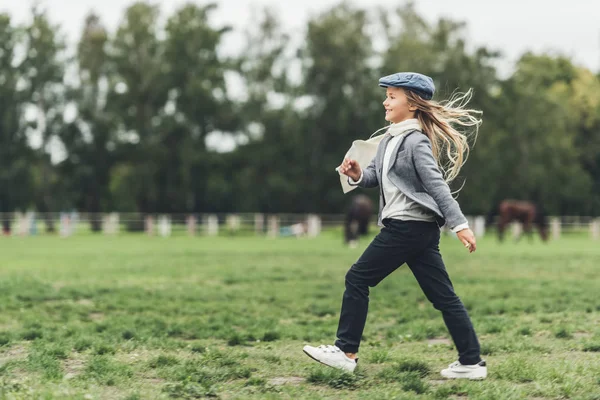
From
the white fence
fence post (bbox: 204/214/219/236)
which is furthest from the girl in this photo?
fence post (bbox: 204/214/219/236)

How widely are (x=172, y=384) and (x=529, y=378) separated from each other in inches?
86.3

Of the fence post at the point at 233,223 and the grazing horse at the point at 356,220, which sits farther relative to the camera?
the fence post at the point at 233,223

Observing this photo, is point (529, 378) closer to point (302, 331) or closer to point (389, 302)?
point (302, 331)

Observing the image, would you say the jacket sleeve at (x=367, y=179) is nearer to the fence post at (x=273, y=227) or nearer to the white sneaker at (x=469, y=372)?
the white sneaker at (x=469, y=372)

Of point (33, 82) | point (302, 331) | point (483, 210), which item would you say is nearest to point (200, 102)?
point (33, 82)

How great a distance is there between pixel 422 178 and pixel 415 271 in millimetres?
604

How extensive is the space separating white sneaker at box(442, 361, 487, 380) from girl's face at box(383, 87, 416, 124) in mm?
1637

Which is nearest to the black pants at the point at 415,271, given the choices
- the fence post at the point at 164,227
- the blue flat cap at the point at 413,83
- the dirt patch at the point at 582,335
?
the blue flat cap at the point at 413,83

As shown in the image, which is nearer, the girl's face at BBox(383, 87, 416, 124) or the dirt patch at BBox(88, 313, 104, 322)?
the girl's face at BBox(383, 87, 416, 124)

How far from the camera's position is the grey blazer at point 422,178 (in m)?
4.76

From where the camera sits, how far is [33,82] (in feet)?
151

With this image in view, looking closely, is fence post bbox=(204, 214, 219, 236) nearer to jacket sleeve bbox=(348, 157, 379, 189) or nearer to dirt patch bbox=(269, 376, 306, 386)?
jacket sleeve bbox=(348, 157, 379, 189)

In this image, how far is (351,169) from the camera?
5094 millimetres

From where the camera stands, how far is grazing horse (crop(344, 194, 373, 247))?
26.4 metres
